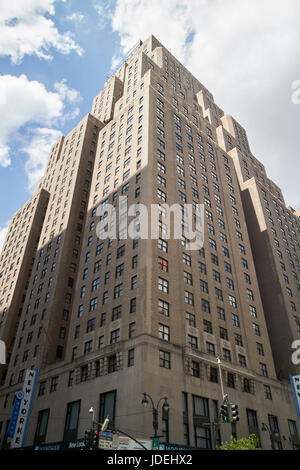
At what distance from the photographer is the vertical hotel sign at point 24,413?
140ft

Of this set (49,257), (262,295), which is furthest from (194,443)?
(49,257)

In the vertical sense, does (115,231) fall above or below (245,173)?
below

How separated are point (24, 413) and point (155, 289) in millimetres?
22371

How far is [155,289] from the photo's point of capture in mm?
45531

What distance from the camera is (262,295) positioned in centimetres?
7169

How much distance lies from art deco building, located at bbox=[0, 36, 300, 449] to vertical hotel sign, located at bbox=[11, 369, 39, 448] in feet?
10.9

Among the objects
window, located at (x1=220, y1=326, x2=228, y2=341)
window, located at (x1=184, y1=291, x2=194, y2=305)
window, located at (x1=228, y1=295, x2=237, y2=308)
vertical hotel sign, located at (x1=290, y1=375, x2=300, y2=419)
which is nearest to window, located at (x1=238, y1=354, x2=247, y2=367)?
window, located at (x1=220, y1=326, x2=228, y2=341)

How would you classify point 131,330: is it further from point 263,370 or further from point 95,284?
point 263,370

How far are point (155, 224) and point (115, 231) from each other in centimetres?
848

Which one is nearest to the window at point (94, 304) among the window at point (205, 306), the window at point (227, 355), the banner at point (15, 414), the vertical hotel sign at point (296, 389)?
the banner at point (15, 414)

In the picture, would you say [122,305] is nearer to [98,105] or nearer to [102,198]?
[102,198]

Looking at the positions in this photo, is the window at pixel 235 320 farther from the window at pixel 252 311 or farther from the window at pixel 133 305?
the window at pixel 133 305

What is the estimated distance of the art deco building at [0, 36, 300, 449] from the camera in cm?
4188

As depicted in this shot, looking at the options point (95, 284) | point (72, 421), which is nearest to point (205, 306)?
point (95, 284)
